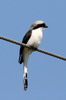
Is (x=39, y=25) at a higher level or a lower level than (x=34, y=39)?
higher

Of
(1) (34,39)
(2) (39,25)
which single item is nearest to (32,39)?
(1) (34,39)

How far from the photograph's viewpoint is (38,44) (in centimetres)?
881

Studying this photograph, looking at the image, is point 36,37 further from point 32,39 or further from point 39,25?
point 39,25

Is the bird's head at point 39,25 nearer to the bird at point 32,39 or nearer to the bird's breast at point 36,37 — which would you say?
the bird at point 32,39

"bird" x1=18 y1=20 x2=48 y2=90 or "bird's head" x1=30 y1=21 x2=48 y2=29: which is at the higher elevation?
"bird's head" x1=30 y1=21 x2=48 y2=29

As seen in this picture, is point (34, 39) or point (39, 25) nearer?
point (34, 39)

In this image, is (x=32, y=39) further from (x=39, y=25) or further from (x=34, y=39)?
(x=39, y=25)

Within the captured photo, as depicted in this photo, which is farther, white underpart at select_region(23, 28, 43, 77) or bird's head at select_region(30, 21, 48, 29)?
bird's head at select_region(30, 21, 48, 29)

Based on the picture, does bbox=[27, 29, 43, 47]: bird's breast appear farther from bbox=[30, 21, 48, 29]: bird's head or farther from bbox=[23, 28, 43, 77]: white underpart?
bbox=[30, 21, 48, 29]: bird's head

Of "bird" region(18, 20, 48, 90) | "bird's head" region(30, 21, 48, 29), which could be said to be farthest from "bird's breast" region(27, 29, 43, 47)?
"bird's head" region(30, 21, 48, 29)

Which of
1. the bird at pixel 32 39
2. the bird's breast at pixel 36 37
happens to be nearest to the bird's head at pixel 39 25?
the bird at pixel 32 39

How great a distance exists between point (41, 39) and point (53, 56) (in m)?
1.75

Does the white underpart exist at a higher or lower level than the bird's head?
lower

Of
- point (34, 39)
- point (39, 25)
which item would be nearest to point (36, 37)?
point (34, 39)
